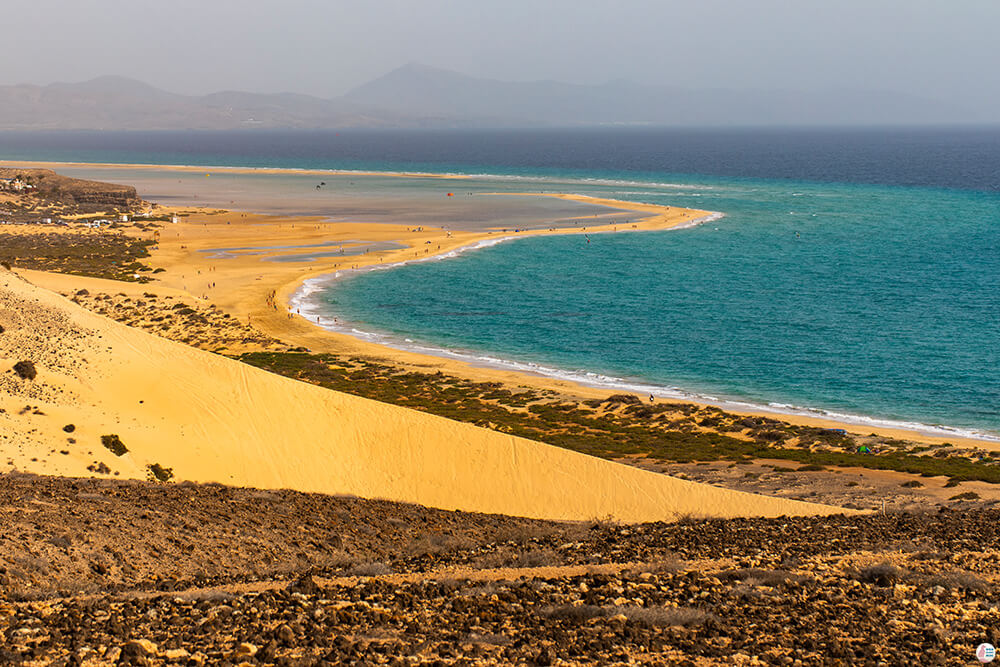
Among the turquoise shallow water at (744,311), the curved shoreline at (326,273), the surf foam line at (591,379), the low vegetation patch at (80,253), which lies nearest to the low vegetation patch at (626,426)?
the curved shoreline at (326,273)

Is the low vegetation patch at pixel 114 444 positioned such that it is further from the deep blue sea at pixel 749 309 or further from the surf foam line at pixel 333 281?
the surf foam line at pixel 333 281

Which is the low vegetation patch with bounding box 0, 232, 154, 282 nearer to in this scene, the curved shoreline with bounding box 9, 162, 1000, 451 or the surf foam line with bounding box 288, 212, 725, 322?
the curved shoreline with bounding box 9, 162, 1000, 451

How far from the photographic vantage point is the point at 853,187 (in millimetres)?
140125

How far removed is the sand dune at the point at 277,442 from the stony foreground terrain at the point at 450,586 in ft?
10.7

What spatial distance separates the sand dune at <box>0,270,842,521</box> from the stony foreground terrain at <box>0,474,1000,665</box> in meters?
3.25

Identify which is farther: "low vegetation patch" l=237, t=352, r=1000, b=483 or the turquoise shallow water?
the turquoise shallow water

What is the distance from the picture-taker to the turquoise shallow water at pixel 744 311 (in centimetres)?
4094

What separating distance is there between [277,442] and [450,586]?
12.6 metres

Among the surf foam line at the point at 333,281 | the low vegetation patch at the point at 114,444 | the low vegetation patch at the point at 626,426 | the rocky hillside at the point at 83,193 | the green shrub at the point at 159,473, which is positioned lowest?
the low vegetation patch at the point at 626,426

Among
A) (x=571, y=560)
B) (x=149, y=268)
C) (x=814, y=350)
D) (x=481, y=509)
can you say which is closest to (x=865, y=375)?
(x=814, y=350)

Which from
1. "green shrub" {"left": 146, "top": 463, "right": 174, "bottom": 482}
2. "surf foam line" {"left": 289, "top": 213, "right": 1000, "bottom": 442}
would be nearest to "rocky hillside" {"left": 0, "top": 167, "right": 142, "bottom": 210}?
"surf foam line" {"left": 289, "top": 213, "right": 1000, "bottom": 442}

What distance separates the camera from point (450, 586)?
12922 millimetres

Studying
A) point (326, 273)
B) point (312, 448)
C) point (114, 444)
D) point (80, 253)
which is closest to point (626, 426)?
point (312, 448)

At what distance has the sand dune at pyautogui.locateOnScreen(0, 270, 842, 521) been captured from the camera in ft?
73.7
